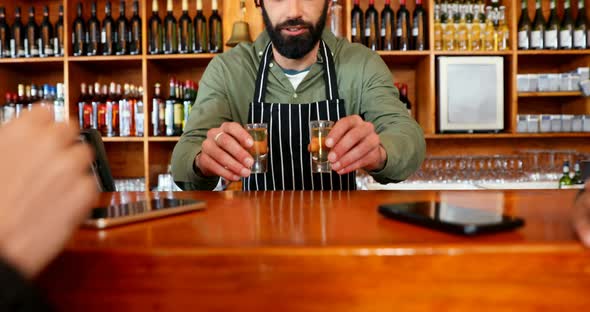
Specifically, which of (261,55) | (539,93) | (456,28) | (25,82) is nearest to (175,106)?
(25,82)

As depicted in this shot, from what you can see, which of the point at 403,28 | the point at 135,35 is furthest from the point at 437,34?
the point at 135,35

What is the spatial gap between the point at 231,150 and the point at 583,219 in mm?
782

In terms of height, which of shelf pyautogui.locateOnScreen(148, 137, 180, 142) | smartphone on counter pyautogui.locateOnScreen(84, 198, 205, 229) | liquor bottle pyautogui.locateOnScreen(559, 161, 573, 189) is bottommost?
liquor bottle pyautogui.locateOnScreen(559, 161, 573, 189)

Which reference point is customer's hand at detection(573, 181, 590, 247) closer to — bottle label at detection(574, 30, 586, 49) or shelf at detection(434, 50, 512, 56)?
shelf at detection(434, 50, 512, 56)

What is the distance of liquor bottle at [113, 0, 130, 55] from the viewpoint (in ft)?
11.2

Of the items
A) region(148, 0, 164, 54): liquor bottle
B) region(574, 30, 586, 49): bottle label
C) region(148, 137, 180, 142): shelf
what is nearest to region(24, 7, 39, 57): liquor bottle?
region(148, 0, 164, 54): liquor bottle

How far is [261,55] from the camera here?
1891 mm

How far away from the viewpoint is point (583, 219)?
1.80ft

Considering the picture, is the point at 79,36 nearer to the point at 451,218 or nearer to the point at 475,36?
the point at 475,36

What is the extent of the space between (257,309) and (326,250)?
0.10m

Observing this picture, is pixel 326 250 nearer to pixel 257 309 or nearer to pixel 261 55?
pixel 257 309

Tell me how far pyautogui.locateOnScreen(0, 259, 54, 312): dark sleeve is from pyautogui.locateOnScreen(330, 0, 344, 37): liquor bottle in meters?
3.01

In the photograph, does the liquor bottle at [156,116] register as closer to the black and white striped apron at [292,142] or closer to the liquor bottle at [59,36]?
the liquor bottle at [59,36]

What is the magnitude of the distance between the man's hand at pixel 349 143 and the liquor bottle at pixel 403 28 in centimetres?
225
